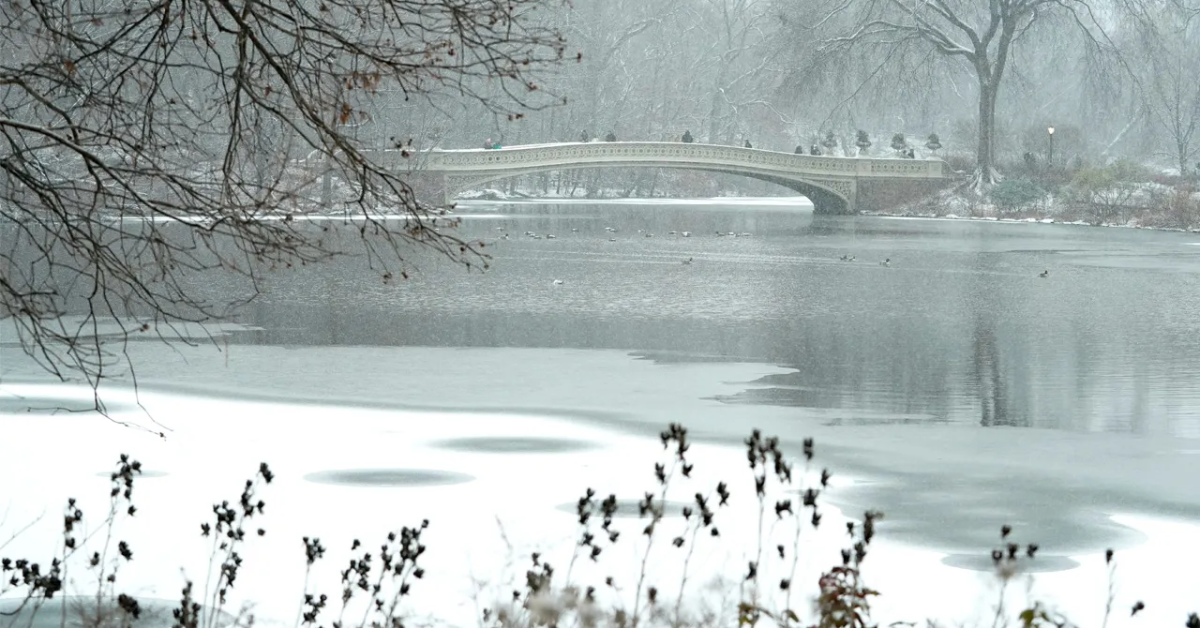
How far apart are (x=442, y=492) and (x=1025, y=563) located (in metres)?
3.03

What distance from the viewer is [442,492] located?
884cm

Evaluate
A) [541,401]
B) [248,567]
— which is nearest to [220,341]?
[541,401]

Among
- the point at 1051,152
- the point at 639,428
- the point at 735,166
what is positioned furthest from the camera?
the point at 735,166

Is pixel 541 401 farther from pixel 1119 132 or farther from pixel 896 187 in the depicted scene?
pixel 1119 132

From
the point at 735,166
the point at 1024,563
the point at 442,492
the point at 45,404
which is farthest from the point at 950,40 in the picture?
the point at 1024,563

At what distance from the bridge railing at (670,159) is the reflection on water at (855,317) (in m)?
19.5

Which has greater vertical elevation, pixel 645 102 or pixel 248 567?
pixel 645 102

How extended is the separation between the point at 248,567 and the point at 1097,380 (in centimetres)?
880

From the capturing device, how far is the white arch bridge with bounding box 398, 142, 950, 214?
56.0 meters

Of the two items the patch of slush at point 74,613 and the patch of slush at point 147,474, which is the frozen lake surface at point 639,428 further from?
the patch of slush at point 74,613

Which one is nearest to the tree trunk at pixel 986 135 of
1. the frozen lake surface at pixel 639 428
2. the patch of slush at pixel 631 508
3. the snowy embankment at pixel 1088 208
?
the snowy embankment at pixel 1088 208

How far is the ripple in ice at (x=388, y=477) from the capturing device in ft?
29.8

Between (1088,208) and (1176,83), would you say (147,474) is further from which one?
(1176,83)

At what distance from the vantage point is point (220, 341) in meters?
16.1
